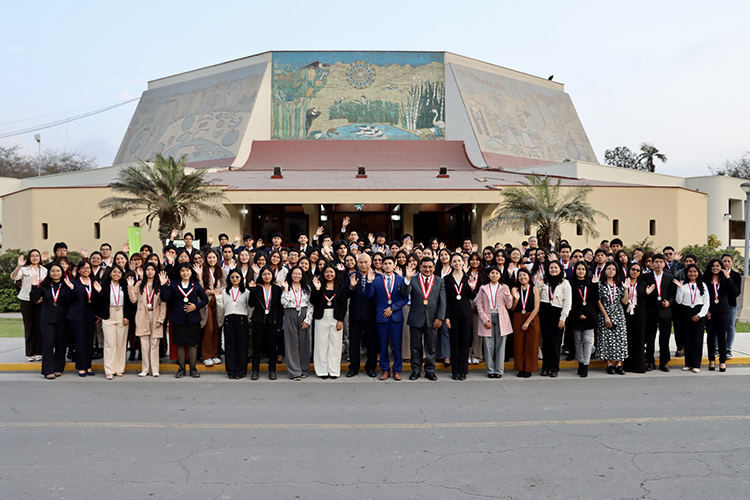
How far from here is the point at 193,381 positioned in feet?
25.6

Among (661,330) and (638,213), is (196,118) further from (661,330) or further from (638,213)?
(661,330)

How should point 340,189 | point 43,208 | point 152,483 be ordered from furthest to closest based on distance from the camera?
1. point 43,208
2. point 340,189
3. point 152,483

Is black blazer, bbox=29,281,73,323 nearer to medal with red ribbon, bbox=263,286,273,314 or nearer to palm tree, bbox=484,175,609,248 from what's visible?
medal with red ribbon, bbox=263,286,273,314

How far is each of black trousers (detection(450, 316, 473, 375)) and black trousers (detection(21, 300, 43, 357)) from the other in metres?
6.72

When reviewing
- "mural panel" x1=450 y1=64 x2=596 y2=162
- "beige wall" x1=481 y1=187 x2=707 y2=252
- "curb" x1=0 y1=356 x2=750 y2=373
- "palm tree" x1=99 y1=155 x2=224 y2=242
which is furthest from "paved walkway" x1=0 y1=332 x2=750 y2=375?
"mural panel" x1=450 y1=64 x2=596 y2=162

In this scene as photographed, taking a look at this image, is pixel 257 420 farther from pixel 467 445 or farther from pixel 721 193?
pixel 721 193

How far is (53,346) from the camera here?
26.4 feet

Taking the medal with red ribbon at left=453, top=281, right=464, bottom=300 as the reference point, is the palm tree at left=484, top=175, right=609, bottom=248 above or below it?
above

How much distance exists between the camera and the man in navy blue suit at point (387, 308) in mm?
8039

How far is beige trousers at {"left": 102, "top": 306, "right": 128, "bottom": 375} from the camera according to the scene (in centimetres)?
797

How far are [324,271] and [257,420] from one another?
2763 mm

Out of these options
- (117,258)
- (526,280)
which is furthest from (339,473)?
(117,258)

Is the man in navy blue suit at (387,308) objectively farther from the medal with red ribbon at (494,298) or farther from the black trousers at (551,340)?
the black trousers at (551,340)

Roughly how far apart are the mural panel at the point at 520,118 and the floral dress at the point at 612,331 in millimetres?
22892
